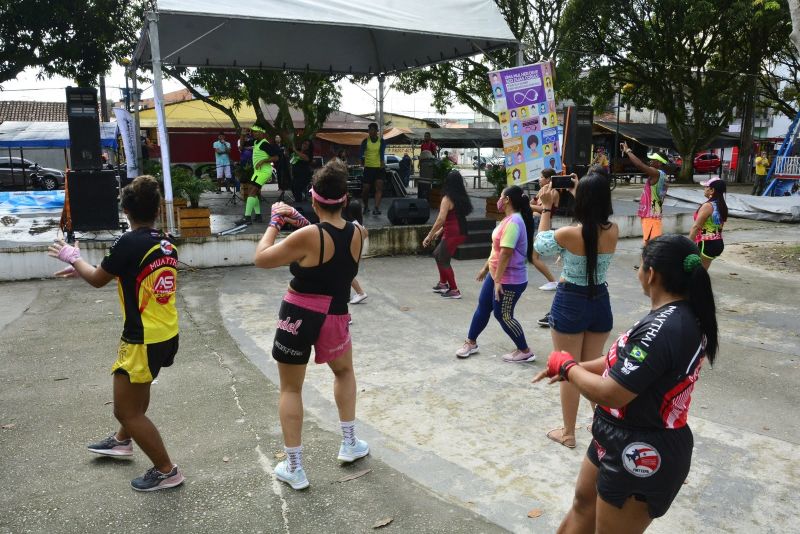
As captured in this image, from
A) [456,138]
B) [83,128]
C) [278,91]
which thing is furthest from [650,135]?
[83,128]

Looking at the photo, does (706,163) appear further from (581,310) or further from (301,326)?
(301,326)

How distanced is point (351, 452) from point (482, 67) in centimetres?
2388

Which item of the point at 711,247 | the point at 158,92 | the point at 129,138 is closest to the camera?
the point at 711,247

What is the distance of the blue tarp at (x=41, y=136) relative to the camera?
22.0 meters

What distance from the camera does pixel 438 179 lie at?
537 inches

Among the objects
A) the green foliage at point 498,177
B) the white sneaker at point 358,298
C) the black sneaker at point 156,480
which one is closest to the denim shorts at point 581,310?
the black sneaker at point 156,480

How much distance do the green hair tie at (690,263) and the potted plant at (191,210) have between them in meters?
8.40

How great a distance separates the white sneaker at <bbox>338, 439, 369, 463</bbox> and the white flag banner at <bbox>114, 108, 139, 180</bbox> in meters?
10.3

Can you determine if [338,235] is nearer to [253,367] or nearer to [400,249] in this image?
[253,367]

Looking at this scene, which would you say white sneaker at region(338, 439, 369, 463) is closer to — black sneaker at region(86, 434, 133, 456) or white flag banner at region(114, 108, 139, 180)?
black sneaker at region(86, 434, 133, 456)

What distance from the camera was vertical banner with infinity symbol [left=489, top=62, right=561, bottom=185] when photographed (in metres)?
9.82

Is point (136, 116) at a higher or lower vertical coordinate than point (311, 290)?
higher

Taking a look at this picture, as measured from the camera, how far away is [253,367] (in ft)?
17.5

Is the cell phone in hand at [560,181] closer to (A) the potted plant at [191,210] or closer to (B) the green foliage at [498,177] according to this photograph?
(A) the potted plant at [191,210]
